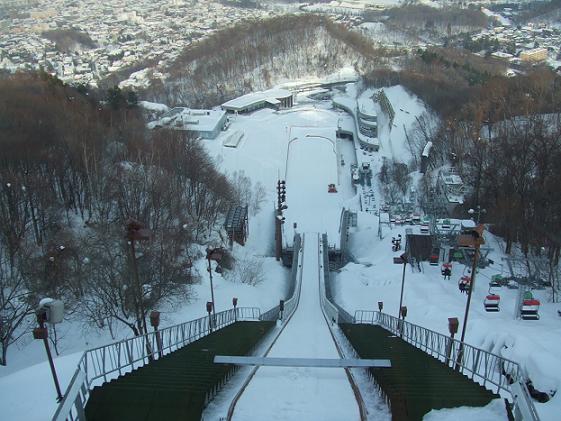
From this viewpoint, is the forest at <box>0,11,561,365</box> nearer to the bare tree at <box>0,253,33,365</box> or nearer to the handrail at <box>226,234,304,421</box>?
the bare tree at <box>0,253,33,365</box>

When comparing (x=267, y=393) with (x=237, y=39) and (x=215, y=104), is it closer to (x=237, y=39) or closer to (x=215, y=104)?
(x=215, y=104)

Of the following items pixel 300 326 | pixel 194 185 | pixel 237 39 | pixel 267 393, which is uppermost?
pixel 237 39

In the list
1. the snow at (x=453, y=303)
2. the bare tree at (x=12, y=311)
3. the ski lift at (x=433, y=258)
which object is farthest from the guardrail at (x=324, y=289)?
the bare tree at (x=12, y=311)

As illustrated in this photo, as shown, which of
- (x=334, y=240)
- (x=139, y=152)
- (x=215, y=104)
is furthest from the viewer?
(x=215, y=104)

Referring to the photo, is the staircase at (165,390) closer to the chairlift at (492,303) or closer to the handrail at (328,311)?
the handrail at (328,311)

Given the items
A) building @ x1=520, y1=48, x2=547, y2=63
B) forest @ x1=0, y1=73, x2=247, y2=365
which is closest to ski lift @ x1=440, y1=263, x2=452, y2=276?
forest @ x1=0, y1=73, x2=247, y2=365

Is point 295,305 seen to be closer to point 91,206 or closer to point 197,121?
point 91,206

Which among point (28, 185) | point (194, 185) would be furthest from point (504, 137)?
point (28, 185)
